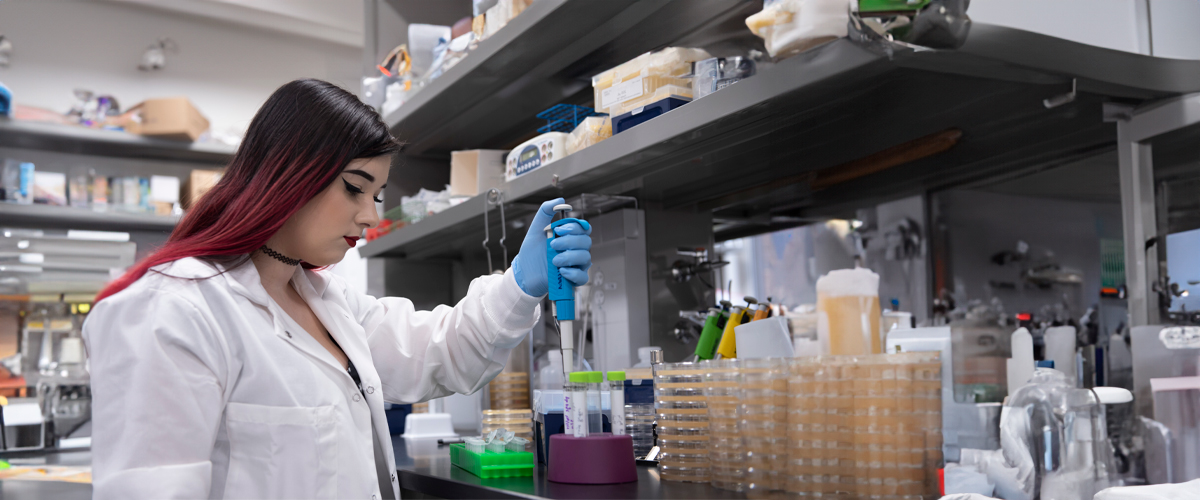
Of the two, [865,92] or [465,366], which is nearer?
→ [865,92]

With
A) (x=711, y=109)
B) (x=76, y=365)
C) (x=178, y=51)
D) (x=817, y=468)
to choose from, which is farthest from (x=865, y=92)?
(x=178, y=51)

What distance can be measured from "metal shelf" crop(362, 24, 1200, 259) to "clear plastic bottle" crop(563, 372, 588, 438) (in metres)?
0.46

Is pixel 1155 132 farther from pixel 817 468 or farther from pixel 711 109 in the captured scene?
pixel 817 468

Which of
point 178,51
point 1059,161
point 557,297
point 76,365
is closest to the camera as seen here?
point 557,297

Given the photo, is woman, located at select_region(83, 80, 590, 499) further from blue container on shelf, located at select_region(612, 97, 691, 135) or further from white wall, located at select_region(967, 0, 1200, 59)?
white wall, located at select_region(967, 0, 1200, 59)

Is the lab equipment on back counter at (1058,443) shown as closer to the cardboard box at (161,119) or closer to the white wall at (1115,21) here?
the white wall at (1115,21)

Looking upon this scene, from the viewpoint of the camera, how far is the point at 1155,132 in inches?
57.4

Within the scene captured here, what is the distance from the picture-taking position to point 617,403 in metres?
1.48

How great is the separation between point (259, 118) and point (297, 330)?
34 cm

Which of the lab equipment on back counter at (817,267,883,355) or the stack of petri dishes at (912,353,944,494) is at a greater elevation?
the lab equipment on back counter at (817,267,883,355)

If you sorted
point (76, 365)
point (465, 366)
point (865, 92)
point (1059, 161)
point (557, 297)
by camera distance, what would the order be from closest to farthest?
point (865, 92) < point (557, 297) < point (465, 366) < point (1059, 161) < point (76, 365)

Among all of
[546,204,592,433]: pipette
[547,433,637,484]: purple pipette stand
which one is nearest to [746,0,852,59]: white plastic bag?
[546,204,592,433]: pipette

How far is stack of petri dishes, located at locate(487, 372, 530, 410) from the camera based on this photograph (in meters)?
2.45

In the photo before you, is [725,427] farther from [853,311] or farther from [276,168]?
[276,168]
